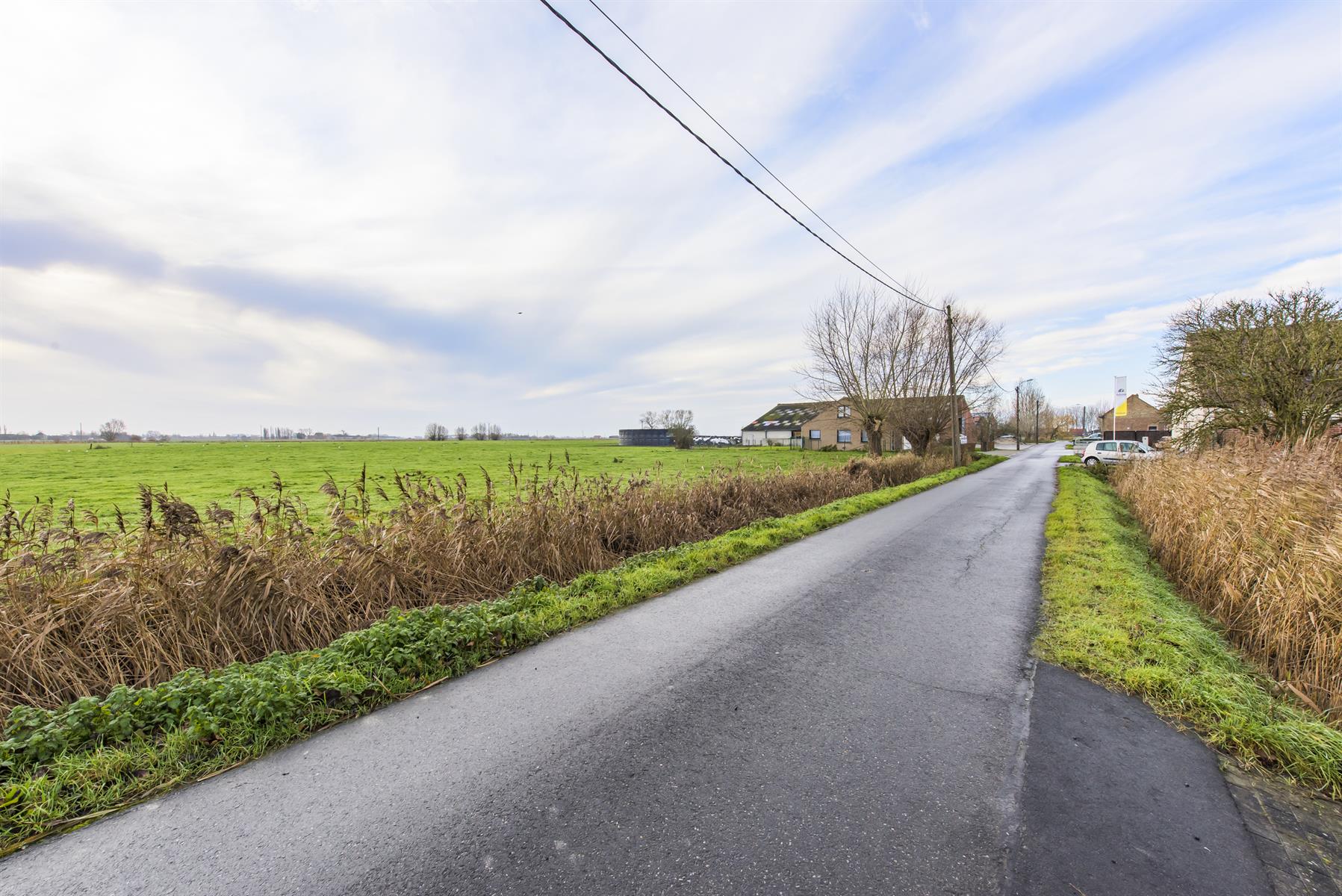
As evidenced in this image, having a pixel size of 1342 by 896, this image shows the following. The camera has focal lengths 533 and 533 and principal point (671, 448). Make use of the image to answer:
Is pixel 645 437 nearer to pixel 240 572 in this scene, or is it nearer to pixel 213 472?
pixel 213 472

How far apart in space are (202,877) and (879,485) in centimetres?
1798

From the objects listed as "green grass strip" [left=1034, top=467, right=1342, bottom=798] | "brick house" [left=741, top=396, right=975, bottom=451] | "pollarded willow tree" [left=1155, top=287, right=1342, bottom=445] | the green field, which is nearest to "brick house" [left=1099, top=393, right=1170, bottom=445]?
"brick house" [left=741, top=396, right=975, bottom=451]

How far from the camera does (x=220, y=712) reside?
2.98 meters

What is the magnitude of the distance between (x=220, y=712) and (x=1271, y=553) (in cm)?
834

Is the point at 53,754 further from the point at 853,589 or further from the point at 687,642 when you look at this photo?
the point at 853,589

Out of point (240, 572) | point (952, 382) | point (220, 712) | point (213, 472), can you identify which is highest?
point (952, 382)

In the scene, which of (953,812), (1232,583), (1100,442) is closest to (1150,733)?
(953,812)

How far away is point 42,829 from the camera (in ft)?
7.40

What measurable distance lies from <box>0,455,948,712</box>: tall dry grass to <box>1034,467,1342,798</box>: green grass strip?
5031mm

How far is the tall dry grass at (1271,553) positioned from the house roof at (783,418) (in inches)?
2217

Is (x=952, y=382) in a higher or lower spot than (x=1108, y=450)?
higher

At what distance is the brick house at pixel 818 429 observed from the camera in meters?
43.3

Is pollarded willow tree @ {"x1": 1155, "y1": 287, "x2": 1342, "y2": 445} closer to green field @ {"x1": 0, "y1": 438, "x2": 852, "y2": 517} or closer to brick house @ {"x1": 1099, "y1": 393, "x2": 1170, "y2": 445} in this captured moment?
green field @ {"x1": 0, "y1": 438, "x2": 852, "y2": 517}

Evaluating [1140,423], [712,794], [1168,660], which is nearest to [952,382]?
[1168,660]
